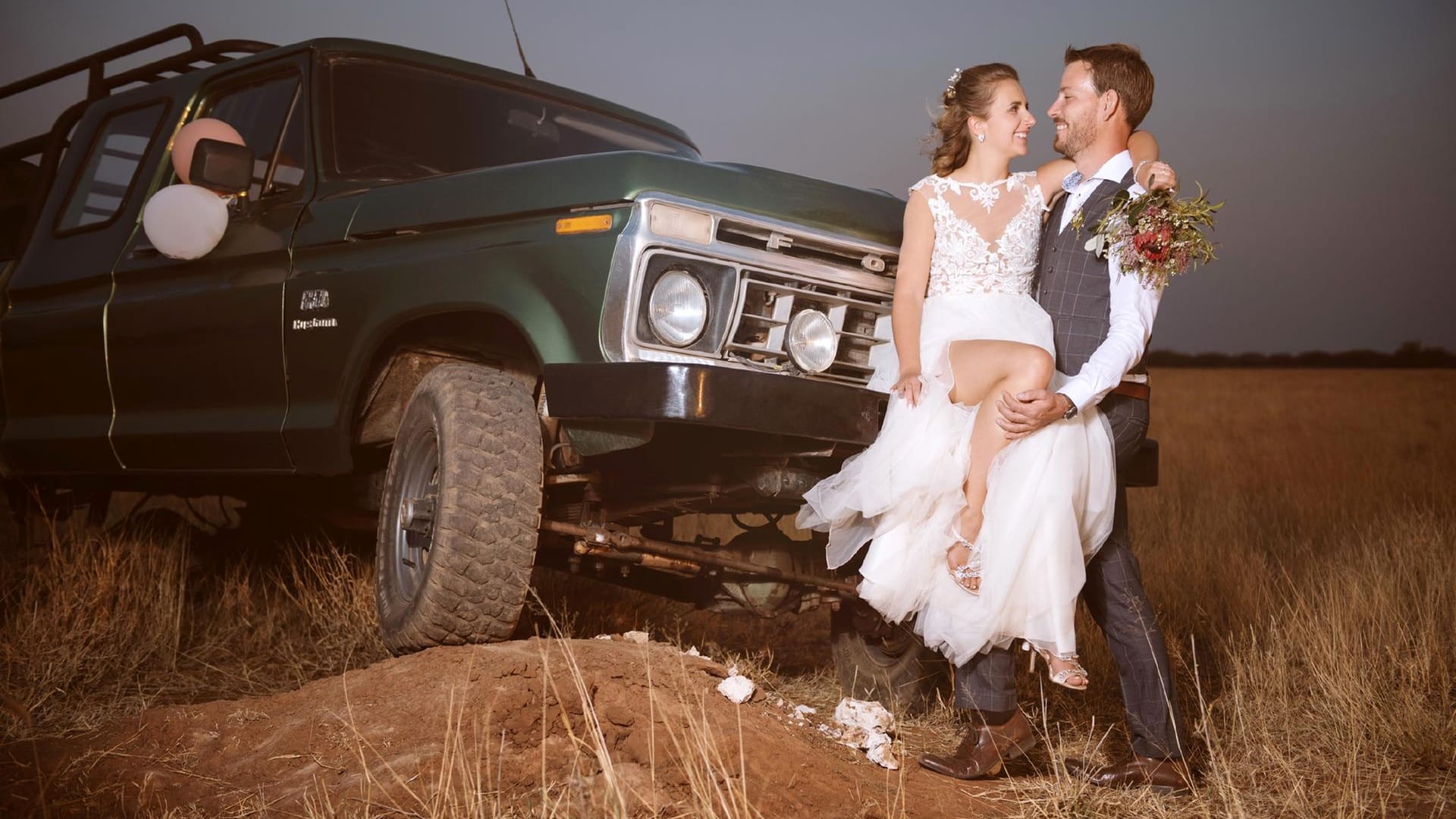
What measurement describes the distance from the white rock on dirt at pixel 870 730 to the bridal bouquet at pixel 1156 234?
4.78 feet

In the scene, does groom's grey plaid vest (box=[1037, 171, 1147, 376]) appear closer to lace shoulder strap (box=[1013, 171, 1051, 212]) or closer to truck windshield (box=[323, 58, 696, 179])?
lace shoulder strap (box=[1013, 171, 1051, 212])

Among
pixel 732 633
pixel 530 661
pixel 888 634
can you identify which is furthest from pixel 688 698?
pixel 732 633

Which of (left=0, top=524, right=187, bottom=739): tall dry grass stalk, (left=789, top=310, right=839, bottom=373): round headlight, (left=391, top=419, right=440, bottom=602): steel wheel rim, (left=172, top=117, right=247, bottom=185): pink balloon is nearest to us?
(left=789, top=310, right=839, bottom=373): round headlight

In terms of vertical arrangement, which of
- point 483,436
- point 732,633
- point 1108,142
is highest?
point 1108,142

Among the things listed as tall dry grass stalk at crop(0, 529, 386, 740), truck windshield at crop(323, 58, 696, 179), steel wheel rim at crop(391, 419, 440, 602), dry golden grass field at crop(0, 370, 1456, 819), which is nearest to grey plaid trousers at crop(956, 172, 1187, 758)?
dry golden grass field at crop(0, 370, 1456, 819)

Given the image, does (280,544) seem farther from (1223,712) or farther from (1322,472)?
(1322,472)

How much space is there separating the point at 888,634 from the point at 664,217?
1766 millimetres

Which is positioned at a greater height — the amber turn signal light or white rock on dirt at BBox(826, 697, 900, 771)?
the amber turn signal light

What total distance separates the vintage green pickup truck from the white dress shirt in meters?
0.60

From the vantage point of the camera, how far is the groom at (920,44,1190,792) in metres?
3.42

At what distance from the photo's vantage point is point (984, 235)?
11.8 feet

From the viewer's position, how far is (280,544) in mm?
7102

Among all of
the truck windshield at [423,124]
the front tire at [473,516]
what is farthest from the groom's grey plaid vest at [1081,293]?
the truck windshield at [423,124]

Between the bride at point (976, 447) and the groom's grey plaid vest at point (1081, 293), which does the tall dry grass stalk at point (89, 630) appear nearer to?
the bride at point (976, 447)
